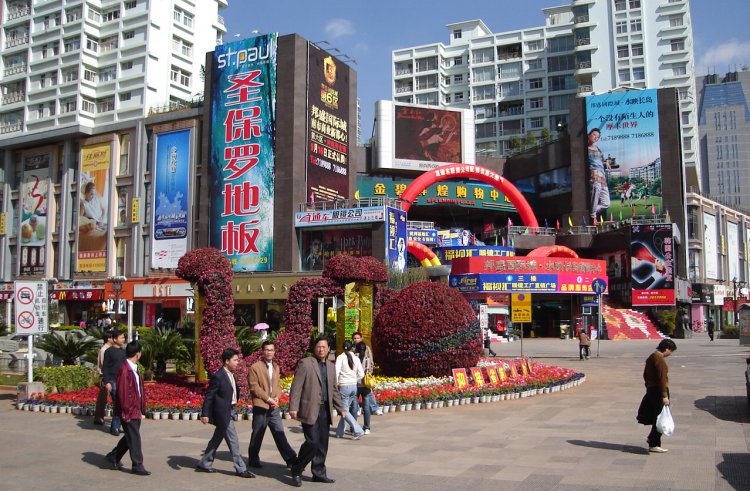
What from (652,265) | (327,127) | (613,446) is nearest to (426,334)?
(613,446)

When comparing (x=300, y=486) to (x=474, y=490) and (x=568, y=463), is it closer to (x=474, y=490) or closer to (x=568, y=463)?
(x=474, y=490)

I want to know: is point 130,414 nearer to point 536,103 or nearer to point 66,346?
point 66,346

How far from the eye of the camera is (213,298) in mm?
15453

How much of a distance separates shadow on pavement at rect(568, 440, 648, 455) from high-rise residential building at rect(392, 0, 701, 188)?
61.5 meters

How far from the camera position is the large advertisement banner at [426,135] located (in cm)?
6184

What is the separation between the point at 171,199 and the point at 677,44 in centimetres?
6100

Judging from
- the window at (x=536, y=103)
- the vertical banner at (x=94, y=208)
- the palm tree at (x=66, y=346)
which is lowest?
the palm tree at (x=66, y=346)

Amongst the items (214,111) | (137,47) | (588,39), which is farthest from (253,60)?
(588,39)

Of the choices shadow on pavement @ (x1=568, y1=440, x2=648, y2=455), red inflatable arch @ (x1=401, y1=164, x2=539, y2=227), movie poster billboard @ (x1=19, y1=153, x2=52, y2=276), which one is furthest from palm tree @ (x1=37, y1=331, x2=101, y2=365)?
movie poster billboard @ (x1=19, y1=153, x2=52, y2=276)

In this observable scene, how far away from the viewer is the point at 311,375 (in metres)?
8.61

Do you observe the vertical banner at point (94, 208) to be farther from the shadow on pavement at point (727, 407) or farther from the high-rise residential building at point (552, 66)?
the shadow on pavement at point (727, 407)

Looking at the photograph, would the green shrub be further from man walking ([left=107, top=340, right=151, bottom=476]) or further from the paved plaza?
man walking ([left=107, top=340, right=151, bottom=476])

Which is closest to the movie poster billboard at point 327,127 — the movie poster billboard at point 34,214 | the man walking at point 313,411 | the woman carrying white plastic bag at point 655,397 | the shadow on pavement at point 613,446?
the movie poster billboard at point 34,214

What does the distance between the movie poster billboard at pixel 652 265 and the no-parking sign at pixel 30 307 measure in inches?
1695
